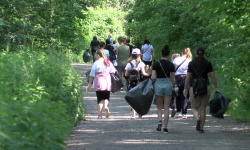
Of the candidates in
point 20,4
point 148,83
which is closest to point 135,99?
point 148,83

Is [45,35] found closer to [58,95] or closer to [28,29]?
[28,29]

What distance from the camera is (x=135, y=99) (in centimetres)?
1048

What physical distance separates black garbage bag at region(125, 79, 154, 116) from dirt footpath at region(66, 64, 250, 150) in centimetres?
43

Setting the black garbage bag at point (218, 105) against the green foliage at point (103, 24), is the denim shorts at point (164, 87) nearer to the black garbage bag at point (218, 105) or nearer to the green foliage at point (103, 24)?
the black garbage bag at point (218, 105)

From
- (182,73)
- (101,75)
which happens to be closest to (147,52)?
(182,73)

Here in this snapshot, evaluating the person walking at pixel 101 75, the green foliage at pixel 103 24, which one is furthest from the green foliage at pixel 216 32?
the green foliage at pixel 103 24

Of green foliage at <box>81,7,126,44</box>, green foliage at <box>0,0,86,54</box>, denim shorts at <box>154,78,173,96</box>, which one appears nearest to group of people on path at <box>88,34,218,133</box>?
denim shorts at <box>154,78,173,96</box>

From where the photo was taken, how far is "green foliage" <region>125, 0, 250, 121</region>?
10.2 meters

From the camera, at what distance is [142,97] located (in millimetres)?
10461

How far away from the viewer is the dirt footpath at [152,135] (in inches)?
324

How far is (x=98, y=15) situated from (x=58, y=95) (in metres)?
36.9

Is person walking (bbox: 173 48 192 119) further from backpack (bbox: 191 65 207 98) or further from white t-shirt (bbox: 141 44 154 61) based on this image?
white t-shirt (bbox: 141 44 154 61)

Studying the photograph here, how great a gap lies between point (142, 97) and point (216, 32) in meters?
5.96

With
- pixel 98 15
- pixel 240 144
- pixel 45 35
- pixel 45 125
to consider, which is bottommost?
pixel 240 144
